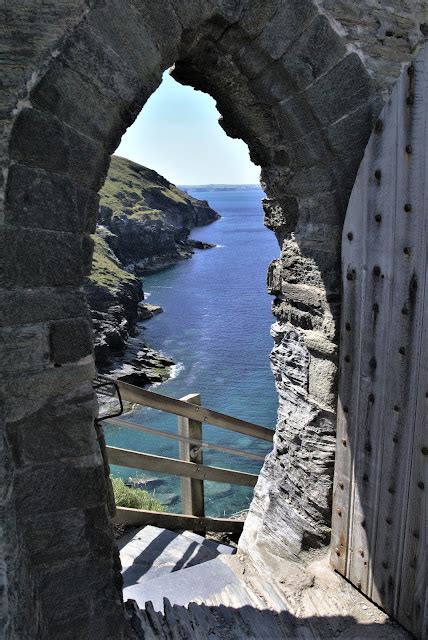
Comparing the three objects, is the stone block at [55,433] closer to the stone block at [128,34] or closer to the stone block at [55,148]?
the stone block at [55,148]

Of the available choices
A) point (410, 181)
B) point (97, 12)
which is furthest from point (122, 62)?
point (410, 181)

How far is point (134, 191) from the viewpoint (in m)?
55.1

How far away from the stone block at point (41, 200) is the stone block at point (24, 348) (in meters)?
0.38

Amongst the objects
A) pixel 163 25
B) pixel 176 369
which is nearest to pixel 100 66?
pixel 163 25

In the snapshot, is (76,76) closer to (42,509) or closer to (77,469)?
(77,469)

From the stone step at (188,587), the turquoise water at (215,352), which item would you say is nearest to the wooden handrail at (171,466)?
the stone step at (188,587)

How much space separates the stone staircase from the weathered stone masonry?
0.43 metres

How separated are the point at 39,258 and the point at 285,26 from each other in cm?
153

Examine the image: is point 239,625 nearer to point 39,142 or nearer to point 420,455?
point 420,455

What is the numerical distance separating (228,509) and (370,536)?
9.68 meters

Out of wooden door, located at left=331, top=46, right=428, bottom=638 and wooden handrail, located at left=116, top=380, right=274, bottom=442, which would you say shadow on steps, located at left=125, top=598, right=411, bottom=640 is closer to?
wooden door, located at left=331, top=46, right=428, bottom=638

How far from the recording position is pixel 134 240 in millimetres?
45344

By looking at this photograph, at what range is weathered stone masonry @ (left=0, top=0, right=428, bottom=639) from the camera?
201 cm

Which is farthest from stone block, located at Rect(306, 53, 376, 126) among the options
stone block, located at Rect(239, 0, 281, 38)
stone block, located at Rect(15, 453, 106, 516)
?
stone block, located at Rect(15, 453, 106, 516)
